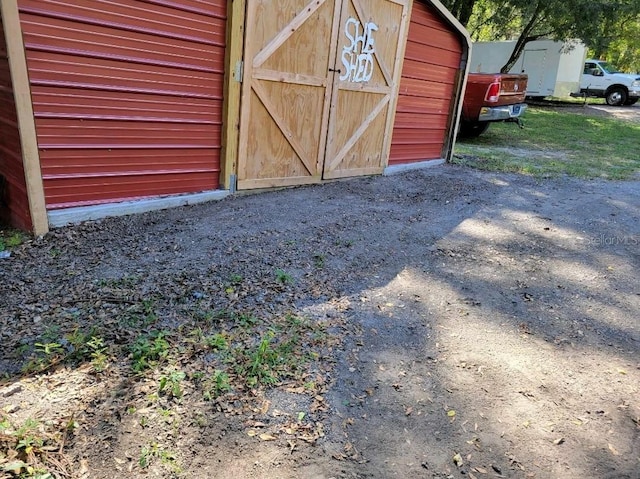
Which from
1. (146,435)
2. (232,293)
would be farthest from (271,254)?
(146,435)

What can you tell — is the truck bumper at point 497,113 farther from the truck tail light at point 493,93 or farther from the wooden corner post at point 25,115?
the wooden corner post at point 25,115

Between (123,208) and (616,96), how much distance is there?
922 inches

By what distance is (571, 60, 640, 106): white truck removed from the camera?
20797 millimetres

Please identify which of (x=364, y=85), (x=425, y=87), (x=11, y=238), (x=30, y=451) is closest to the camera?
(x=30, y=451)

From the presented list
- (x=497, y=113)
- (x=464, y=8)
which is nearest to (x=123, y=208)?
(x=497, y=113)

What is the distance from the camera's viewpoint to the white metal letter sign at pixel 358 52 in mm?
5871

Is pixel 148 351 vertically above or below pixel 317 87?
below

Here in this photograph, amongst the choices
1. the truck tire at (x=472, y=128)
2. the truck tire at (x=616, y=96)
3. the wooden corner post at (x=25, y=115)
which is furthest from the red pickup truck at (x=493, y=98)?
the truck tire at (x=616, y=96)

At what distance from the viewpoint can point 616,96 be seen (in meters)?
21.5

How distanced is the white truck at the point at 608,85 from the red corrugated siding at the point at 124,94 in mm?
21929

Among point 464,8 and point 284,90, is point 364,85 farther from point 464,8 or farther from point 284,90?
point 464,8

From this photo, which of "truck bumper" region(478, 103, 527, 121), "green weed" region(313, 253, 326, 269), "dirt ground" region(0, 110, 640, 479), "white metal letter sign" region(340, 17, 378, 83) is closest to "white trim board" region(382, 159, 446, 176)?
"white metal letter sign" region(340, 17, 378, 83)

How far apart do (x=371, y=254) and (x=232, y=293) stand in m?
1.36

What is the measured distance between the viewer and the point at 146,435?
2.07 meters
